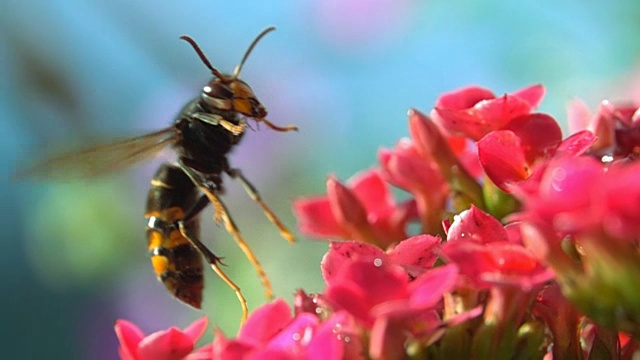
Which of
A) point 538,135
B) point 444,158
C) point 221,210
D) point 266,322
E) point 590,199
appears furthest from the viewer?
point 221,210

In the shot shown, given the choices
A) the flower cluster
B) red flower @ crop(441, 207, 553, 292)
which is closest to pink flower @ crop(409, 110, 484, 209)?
the flower cluster

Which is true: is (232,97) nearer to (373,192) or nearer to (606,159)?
(373,192)

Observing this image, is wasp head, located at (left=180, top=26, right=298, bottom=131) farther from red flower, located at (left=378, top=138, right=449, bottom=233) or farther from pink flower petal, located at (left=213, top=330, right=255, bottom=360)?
pink flower petal, located at (left=213, top=330, right=255, bottom=360)

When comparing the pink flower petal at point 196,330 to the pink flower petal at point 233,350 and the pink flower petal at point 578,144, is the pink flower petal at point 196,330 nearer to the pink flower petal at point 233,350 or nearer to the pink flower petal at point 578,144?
the pink flower petal at point 233,350

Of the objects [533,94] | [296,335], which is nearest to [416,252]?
[296,335]

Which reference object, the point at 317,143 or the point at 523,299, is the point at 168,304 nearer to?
the point at 317,143

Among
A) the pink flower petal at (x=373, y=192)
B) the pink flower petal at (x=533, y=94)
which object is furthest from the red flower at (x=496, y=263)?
the pink flower petal at (x=373, y=192)

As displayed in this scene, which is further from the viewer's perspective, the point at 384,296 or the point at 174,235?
the point at 174,235
